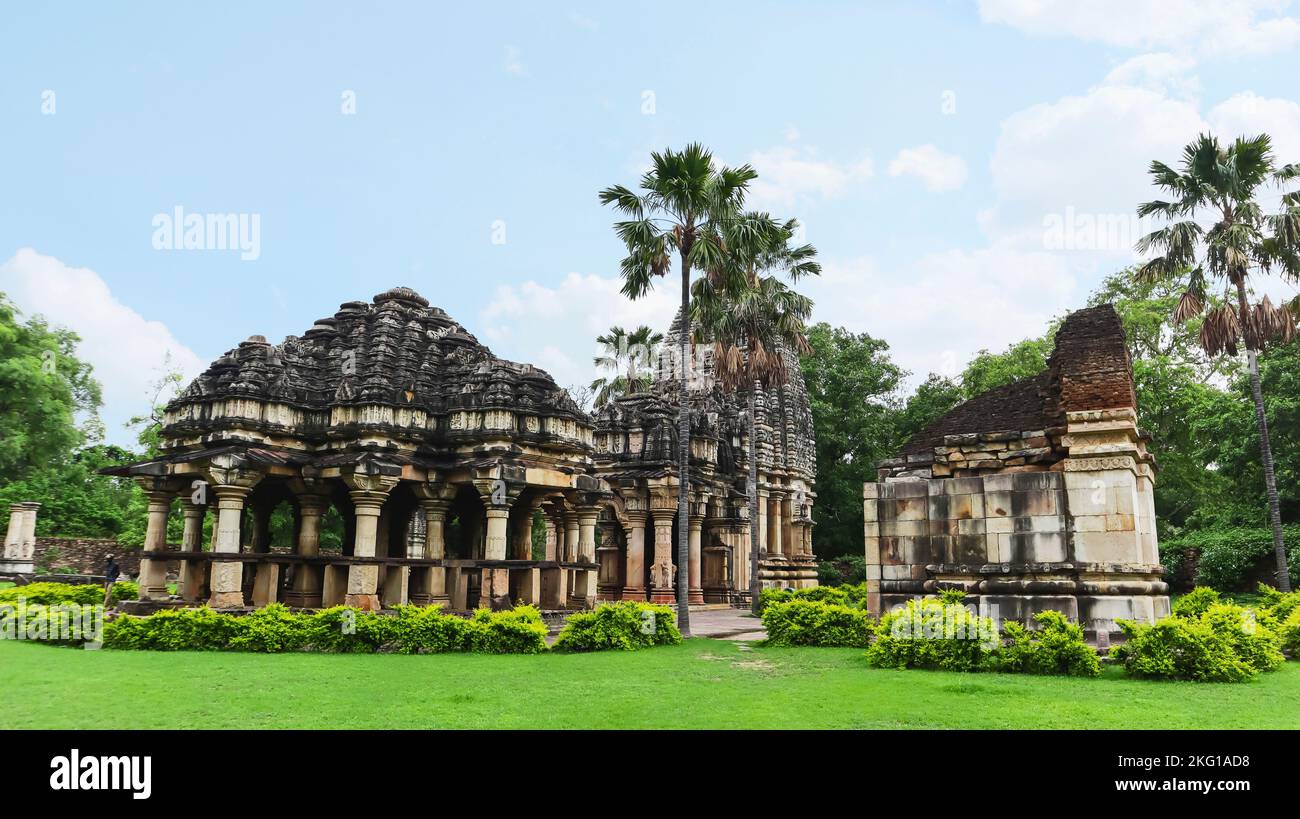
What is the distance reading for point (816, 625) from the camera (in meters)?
14.0

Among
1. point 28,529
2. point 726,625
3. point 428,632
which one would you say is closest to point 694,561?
point 726,625

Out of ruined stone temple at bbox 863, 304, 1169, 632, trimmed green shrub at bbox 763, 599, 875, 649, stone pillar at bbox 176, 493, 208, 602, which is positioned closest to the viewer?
ruined stone temple at bbox 863, 304, 1169, 632

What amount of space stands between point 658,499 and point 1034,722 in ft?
60.8

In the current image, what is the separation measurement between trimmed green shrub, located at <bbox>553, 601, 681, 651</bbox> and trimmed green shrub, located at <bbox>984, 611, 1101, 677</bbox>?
5488 millimetres

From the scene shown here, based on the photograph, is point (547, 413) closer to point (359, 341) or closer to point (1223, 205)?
point (359, 341)

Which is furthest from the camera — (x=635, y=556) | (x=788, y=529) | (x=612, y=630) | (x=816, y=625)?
(x=788, y=529)

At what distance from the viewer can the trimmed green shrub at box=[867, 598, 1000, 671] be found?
34.0 ft

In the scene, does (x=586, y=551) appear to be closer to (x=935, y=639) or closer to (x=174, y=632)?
(x=174, y=632)

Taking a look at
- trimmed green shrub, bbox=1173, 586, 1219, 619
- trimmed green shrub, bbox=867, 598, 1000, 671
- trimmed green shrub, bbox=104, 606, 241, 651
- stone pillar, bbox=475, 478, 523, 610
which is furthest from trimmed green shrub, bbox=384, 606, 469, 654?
trimmed green shrub, bbox=1173, 586, 1219, 619

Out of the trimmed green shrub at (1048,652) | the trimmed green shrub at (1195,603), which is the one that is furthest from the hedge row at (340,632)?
the trimmed green shrub at (1195,603)

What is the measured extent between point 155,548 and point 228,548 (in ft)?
7.28

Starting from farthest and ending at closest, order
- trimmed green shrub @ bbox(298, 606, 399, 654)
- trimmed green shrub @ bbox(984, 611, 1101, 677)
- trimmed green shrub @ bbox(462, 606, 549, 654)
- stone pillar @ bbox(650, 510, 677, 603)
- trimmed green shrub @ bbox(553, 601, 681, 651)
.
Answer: stone pillar @ bbox(650, 510, 677, 603) → trimmed green shrub @ bbox(553, 601, 681, 651) → trimmed green shrub @ bbox(462, 606, 549, 654) → trimmed green shrub @ bbox(298, 606, 399, 654) → trimmed green shrub @ bbox(984, 611, 1101, 677)

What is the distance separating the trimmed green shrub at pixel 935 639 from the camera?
408 inches

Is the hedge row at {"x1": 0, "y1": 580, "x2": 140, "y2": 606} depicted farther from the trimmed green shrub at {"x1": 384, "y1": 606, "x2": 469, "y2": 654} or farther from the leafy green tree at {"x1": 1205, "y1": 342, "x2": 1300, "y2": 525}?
the leafy green tree at {"x1": 1205, "y1": 342, "x2": 1300, "y2": 525}
